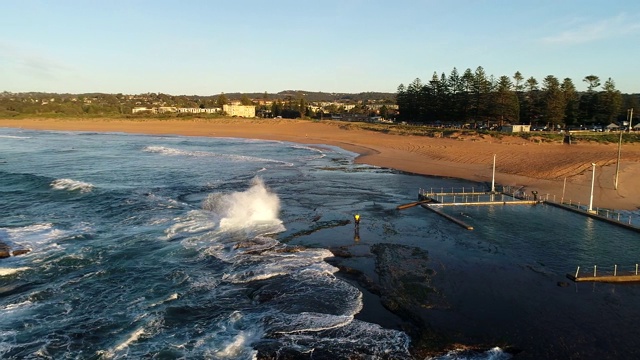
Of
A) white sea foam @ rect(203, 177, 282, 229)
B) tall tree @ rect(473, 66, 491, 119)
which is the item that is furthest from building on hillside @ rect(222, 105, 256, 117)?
white sea foam @ rect(203, 177, 282, 229)

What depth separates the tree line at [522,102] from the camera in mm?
61562

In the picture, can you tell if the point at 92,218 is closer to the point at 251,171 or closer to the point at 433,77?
the point at 251,171

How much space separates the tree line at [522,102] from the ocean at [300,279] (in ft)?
141

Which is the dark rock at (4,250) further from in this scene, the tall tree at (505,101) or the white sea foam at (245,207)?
the tall tree at (505,101)

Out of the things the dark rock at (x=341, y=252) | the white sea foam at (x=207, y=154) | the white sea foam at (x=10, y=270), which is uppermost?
the white sea foam at (x=207, y=154)

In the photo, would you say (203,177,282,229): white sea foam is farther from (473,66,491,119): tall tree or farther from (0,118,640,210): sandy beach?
(473,66,491,119): tall tree

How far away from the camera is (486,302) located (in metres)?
12.4

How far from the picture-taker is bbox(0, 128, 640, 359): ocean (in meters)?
10.4

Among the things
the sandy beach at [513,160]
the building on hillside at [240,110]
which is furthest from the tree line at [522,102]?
the building on hillside at [240,110]

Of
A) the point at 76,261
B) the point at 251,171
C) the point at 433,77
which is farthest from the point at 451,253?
the point at 433,77

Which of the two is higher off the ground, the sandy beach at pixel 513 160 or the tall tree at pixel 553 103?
the tall tree at pixel 553 103

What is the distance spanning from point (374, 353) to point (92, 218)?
17.2m

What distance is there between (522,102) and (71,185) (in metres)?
62.2

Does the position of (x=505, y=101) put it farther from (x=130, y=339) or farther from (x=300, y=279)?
(x=130, y=339)
